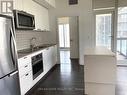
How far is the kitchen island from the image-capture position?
257 cm

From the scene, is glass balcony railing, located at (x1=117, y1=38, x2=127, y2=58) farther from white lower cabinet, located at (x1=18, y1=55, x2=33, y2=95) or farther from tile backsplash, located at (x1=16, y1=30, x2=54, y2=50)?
white lower cabinet, located at (x1=18, y1=55, x2=33, y2=95)

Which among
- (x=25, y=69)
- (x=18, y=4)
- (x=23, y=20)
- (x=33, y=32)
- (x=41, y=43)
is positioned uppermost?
(x=18, y=4)

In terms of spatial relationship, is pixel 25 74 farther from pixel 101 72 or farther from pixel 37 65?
pixel 101 72

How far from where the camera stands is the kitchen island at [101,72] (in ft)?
8.44

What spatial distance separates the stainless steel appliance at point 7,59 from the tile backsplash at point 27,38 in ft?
4.48

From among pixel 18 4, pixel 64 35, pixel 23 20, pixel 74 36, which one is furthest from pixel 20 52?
pixel 64 35

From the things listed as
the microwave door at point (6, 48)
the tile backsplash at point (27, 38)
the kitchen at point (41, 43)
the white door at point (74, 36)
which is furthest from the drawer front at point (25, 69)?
the white door at point (74, 36)

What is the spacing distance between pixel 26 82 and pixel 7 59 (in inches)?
37.6

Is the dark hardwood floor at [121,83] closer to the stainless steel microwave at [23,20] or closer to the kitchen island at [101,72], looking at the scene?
the kitchen island at [101,72]

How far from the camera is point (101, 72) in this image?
262 cm

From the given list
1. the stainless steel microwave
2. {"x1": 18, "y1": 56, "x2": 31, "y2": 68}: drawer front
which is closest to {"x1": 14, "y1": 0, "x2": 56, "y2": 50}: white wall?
the stainless steel microwave

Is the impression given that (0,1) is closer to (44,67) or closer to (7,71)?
(7,71)

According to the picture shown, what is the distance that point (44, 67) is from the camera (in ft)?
12.7

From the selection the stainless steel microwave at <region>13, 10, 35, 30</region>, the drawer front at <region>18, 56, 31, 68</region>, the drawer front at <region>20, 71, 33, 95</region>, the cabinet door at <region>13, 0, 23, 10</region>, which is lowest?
the drawer front at <region>20, 71, 33, 95</region>
